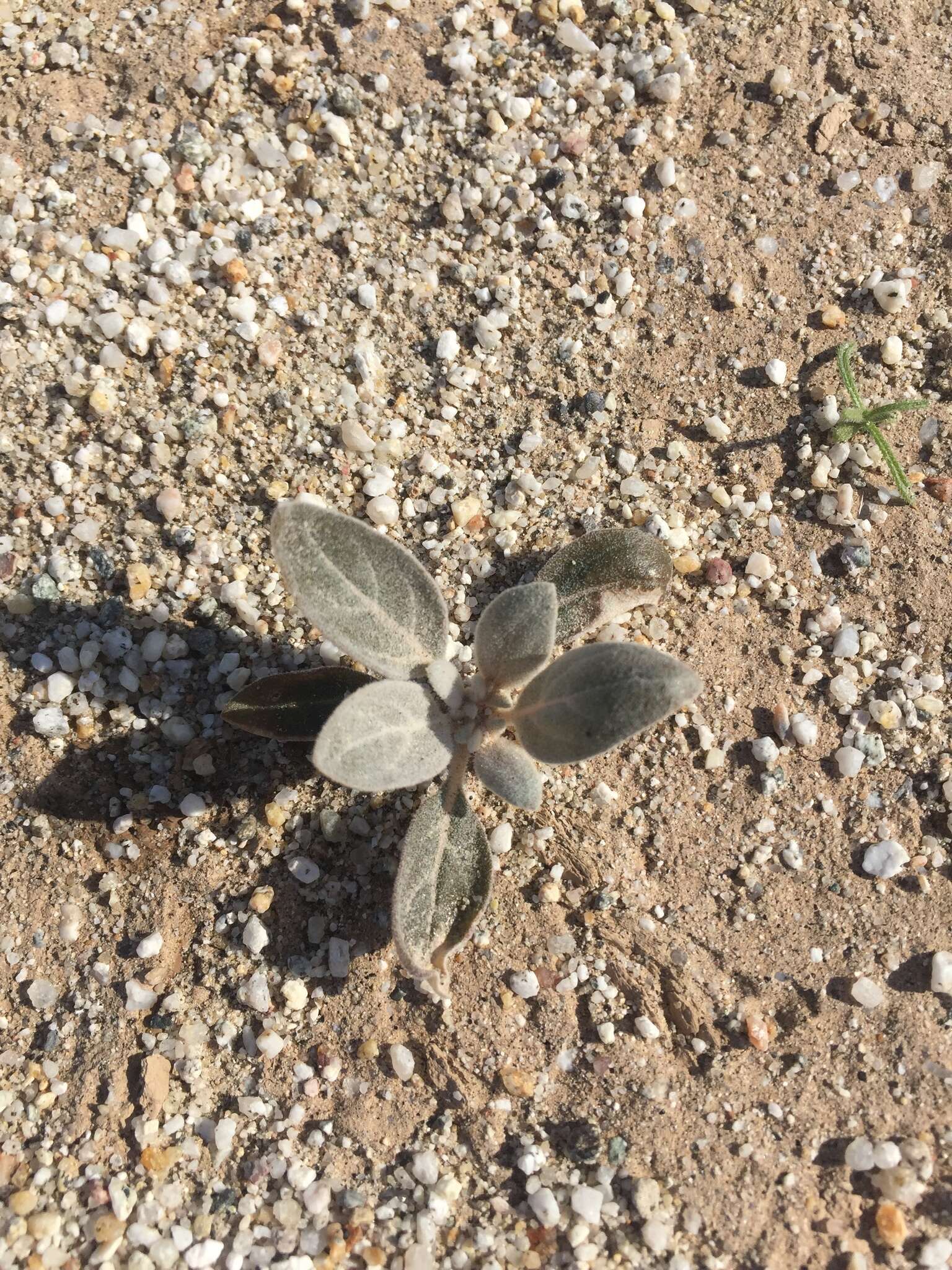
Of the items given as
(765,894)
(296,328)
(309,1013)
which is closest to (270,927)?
(309,1013)

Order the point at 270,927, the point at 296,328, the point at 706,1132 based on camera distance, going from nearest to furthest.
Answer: the point at 706,1132
the point at 270,927
the point at 296,328

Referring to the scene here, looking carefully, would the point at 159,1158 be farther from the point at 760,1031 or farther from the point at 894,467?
the point at 894,467

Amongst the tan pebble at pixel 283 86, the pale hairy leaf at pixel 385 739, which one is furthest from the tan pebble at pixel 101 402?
the pale hairy leaf at pixel 385 739

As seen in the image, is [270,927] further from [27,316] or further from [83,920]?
[27,316]

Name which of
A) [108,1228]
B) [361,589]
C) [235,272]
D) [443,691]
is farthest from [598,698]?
[235,272]

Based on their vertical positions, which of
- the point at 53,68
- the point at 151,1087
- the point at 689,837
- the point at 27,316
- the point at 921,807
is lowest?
the point at 151,1087

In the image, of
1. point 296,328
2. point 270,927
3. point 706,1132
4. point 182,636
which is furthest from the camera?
point 296,328

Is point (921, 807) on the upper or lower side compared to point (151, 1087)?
upper
